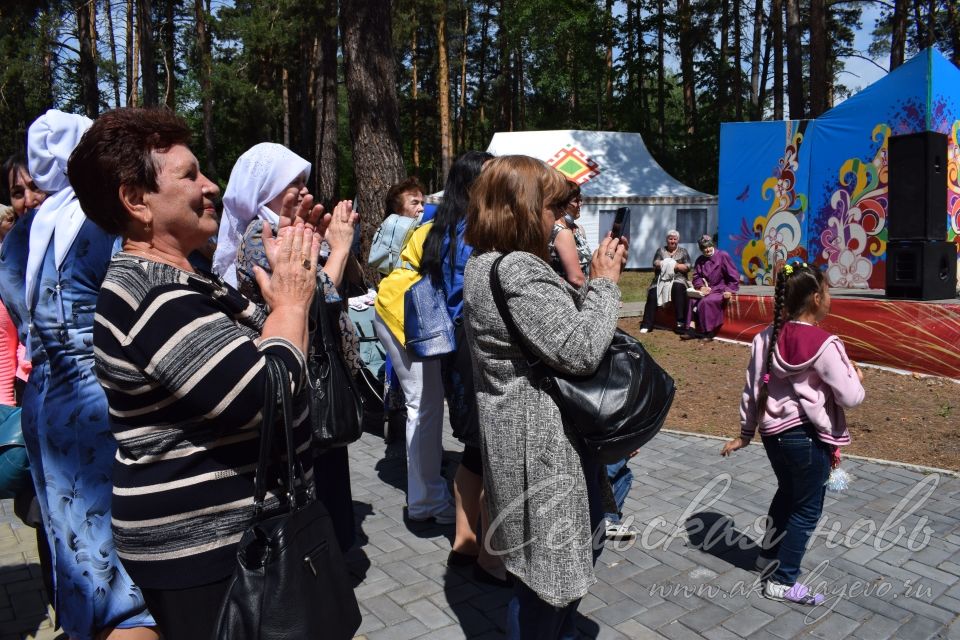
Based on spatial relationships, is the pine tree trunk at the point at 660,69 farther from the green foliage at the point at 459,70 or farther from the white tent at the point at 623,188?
the white tent at the point at 623,188

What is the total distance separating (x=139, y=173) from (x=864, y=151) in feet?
46.5

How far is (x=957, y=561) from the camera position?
11.9 feet

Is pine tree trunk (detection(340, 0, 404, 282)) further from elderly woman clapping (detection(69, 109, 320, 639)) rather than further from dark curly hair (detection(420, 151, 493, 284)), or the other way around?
elderly woman clapping (detection(69, 109, 320, 639))

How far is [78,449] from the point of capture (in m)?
2.27

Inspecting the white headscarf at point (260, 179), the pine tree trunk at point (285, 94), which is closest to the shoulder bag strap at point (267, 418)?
the white headscarf at point (260, 179)

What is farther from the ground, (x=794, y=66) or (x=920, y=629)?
(x=794, y=66)

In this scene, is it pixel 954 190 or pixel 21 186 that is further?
pixel 954 190

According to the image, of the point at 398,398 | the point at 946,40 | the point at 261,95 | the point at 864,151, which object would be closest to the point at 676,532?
the point at 398,398

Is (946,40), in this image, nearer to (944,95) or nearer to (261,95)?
(944,95)

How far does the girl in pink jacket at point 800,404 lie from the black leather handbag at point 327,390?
1.82 meters

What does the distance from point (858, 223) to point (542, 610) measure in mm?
13207

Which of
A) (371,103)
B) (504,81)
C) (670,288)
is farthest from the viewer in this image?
(504,81)

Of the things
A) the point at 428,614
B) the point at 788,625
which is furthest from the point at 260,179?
the point at 788,625

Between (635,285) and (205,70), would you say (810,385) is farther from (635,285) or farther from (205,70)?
(205,70)
